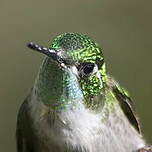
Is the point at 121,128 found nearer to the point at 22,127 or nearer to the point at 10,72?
the point at 22,127

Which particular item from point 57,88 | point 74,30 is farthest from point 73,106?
point 74,30

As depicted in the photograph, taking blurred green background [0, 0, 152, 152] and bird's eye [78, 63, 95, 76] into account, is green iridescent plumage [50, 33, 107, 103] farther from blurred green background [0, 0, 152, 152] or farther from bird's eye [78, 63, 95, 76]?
blurred green background [0, 0, 152, 152]

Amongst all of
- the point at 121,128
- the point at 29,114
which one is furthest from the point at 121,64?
the point at 29,114

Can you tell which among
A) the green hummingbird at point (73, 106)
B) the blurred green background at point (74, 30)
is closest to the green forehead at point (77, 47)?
the green hummingbird at point (73, 106)

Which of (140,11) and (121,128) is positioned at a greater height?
(140,11)

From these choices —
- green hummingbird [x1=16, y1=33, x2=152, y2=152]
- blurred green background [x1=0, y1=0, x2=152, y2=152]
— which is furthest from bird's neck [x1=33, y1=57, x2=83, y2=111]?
blurred green background [x1=0, y1=0, x2=152, y2=152]

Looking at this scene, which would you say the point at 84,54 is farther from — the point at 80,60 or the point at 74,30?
the point at 74,30

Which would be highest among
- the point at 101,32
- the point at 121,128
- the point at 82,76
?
the point at 101,32

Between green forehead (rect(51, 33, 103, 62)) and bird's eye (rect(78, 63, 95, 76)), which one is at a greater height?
green forehead (rect(51, 33, 103, 62))
